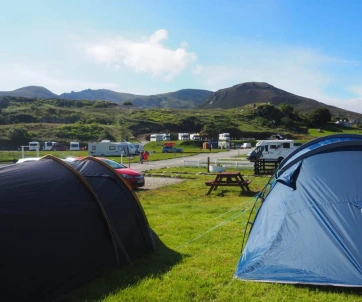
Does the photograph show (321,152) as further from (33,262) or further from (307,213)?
(33,262)

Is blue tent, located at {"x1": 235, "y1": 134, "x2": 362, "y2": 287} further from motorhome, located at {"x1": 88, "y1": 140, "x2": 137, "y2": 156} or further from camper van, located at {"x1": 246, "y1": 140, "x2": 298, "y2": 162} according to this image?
motorhome, located at {"x1": 88, "y1": 140, "x2": 137, "y2": 156}

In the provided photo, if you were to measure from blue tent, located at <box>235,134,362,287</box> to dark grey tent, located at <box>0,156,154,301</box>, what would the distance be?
2088 mm

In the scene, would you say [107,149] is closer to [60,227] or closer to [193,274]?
[193,274]

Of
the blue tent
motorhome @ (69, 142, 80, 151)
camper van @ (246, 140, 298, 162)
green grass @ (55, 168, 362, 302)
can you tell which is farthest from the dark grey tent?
motorhome @ (69, 142, 80, 151)

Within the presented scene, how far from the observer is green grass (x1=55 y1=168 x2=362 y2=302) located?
16.6 ft

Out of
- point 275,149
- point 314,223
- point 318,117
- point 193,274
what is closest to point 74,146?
point 275,149

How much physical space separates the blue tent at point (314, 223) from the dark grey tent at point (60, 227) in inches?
82.2

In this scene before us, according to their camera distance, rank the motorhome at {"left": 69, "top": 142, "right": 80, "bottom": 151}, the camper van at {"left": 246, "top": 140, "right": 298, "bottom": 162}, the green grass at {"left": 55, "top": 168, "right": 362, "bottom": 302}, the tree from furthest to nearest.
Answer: the tree, the motorhome at {"left": 69, "top": 142, "right": 80, "bottom": 151}, the camper van at {"left": 246, "top": 140, "right": 298, "bottom": 162}, the green grass at {"left": 55, "top": 168, "right": 362, "bottom": 302}

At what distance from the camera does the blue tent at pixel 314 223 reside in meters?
5.20

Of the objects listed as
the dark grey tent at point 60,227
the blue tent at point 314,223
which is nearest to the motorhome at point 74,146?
the dark grey tent at point 60,227

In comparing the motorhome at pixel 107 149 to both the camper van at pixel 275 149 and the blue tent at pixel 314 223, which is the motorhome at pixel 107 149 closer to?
the camper van at pixel 275 149

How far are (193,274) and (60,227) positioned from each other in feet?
7.17

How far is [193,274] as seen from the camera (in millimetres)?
5941

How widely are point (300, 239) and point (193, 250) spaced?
234 centimetres
